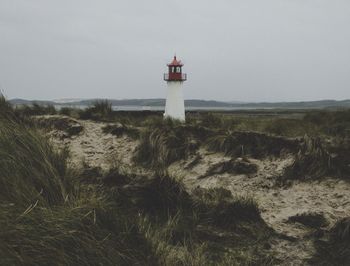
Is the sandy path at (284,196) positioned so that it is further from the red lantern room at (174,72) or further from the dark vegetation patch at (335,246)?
the red lantern room at (174,72)

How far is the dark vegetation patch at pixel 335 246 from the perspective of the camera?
171 inches

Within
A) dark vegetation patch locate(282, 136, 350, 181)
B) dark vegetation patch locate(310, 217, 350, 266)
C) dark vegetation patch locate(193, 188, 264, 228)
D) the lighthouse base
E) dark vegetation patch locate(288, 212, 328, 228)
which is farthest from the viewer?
the lighthouse base

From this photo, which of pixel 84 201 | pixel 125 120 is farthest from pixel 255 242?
pixel 125 120

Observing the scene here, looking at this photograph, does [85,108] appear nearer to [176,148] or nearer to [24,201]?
[176,148]

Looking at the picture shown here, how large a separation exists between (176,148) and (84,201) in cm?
376

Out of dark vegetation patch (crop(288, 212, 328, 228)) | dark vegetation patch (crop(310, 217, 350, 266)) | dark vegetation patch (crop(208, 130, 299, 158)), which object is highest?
dark vegetation patch (crop(208, 130, 299, 158))

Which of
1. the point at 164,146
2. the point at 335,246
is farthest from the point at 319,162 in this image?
the point at 164,146

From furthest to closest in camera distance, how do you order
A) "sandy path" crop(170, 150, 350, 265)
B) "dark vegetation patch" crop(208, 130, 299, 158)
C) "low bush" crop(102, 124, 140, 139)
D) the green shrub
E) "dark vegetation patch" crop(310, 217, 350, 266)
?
"low bush" crop(102, 124, 140, 139), the green shrub, "dark vegetation patch" crop(208, 130, 299, 158), "sandy path" crop(170, 150, 350, 265), "dark vegetation patch" crop(310, 217, 350, 266)

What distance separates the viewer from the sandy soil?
4.77m

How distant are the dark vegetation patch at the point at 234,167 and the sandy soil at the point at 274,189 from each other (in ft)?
0.23

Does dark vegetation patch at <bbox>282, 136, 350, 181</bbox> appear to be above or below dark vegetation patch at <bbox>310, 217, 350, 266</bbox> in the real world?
above

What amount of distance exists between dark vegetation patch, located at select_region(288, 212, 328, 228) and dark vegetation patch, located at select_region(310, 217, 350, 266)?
0.23 metres

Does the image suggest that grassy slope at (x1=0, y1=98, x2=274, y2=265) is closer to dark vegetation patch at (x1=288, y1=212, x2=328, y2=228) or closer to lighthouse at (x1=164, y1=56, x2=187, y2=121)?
dark vegetation patch at (x1=288, y1=212, x2=328, y2=228)

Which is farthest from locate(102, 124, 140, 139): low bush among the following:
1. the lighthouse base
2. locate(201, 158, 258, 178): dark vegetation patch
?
the lighthouse base
